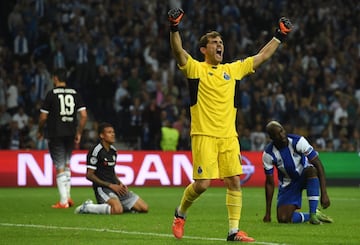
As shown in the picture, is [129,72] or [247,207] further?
[129,72]

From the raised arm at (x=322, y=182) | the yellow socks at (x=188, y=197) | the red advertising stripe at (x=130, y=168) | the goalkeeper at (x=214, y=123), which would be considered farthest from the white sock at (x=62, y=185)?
the red advertising stripe at (x=130, y=168)

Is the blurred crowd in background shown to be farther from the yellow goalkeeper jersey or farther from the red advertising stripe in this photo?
the yellow goalkeeper jersey

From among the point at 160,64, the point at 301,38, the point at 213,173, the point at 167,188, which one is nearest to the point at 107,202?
the point at 213,173

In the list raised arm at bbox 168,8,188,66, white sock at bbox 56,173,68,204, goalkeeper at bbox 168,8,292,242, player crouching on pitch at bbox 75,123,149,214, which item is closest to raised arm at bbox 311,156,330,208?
goalkeeper at bbox 168,8,292,242

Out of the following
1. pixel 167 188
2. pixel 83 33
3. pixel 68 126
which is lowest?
pixel 167 188

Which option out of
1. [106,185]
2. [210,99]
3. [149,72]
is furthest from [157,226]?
[149,72]

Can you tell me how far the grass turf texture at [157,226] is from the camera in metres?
11.9

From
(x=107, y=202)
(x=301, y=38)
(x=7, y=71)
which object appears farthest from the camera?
(x=301, y=38)

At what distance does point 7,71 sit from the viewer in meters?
28.6

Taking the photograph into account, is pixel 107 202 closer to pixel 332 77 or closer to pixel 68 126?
pixel 68 126

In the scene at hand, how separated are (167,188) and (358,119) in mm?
7713

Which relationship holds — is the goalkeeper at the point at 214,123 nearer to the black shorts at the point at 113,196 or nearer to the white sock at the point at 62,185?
the black shorts at the point at 113,196

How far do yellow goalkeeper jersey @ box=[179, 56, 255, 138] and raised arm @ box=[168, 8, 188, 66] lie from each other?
0.46 feet

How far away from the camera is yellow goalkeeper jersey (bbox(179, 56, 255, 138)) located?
1167 centimetres
